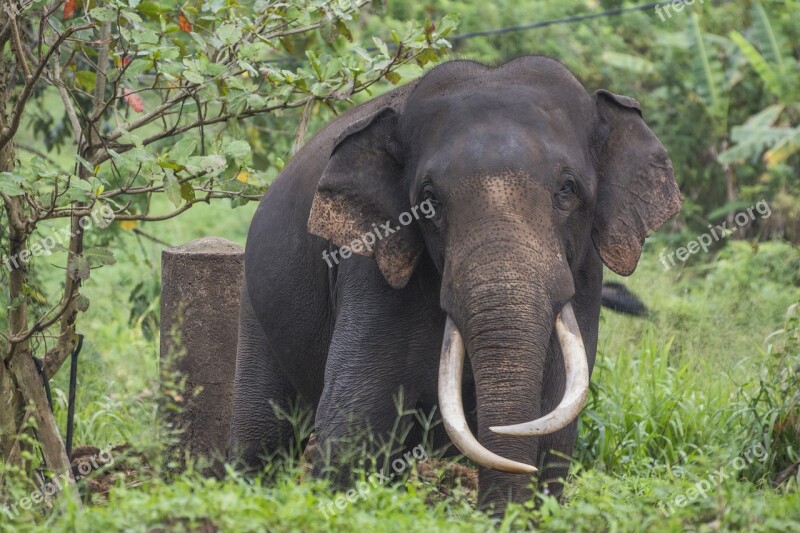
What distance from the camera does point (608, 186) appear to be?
513 centimetres

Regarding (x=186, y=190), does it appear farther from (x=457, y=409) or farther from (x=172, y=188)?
(x=457, y=409)

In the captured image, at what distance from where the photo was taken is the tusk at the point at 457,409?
426 cm

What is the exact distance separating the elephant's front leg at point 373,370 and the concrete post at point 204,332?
1856 millimetres

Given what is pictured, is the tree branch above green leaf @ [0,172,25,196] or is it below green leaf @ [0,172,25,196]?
above

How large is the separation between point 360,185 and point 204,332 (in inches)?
82.0

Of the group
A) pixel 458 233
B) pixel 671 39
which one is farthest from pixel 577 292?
pixel 671 39

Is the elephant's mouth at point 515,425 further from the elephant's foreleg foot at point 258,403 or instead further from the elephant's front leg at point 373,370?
the elephant's foreleg foot at point 258,403

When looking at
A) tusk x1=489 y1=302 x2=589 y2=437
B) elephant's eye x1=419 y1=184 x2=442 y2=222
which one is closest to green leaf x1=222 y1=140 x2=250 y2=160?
elephant's eye x1=419 y1=184 x2=442 y2=222

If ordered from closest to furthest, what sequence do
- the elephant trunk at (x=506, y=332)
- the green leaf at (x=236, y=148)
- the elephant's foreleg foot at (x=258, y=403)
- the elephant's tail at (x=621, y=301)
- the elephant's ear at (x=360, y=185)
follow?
1. the elephant trunk at (x=506, y=332)
2. the elephant's ear at (x=360, y=185)
3. the green leaf at (x=236, y=148)
4. the elephant's foreleg foot at (x=258, y=403)
5. the elephant's tail at (x=621, y=301)

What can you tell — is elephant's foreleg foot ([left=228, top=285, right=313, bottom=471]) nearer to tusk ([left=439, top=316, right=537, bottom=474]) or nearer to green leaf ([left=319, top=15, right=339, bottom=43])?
green leaf ([left=319, top=15, right=339, bottom=43])

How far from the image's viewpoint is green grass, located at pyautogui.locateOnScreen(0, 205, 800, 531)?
393 cm

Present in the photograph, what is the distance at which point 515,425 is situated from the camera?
4270mm

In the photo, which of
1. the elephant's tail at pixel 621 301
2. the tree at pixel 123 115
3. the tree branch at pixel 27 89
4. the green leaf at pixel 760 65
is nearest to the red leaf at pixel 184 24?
the tree at pixel 123 115

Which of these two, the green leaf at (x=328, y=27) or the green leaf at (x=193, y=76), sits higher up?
the green leaf at (x=328, y=27)
